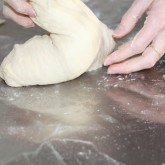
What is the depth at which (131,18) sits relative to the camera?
1103 millimetres

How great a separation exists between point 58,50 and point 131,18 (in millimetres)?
233

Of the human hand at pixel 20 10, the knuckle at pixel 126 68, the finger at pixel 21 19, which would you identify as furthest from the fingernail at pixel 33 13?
the knuckle at pixel 126 68

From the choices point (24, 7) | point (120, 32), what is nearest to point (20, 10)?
point (24, 7)

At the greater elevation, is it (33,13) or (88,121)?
(33,13)

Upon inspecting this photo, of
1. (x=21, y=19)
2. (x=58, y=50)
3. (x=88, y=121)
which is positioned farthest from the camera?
(x=21, y=19)

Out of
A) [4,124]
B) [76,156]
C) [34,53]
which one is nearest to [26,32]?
[34,53]

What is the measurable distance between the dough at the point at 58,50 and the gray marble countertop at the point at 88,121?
3 centimetres

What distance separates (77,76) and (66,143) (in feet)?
0.86

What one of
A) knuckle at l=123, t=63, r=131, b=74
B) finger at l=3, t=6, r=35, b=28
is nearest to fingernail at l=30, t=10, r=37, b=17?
finger at l=3, t=6, r=35, b=28

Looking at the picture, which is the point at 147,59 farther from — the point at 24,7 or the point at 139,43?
the point at 24,7

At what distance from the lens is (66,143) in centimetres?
82

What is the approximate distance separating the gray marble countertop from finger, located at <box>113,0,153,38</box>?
116 mm

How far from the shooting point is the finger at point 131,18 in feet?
3.59

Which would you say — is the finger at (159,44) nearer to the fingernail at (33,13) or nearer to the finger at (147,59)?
the finger at (147,59)
